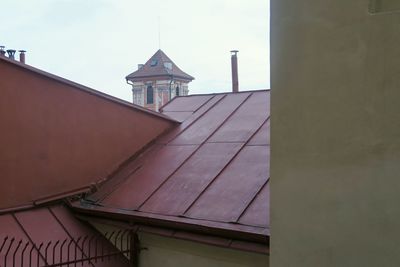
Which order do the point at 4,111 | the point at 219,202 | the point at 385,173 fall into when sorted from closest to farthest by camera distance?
the point at 385,173 < the point at 219,202 < the point at 4,111

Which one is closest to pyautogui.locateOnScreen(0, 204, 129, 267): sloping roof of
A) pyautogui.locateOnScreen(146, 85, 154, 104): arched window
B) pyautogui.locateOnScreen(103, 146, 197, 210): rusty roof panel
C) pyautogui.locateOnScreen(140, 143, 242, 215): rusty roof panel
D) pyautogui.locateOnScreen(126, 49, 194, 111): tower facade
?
A: pyautogui.locateOnScreen(103, 146, 197, 210): rusty roof panel

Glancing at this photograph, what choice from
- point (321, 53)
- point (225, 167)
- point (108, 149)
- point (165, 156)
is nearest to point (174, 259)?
point (225, 167)

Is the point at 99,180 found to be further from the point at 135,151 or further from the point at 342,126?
the point at 342,126

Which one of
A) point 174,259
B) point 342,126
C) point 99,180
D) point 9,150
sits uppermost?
point 342,126

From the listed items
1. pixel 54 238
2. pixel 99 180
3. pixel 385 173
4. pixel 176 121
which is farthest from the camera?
pixel 176 121

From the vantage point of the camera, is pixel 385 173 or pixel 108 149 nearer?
pixel 385 173

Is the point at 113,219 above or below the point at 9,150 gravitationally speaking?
below

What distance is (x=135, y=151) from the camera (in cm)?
699

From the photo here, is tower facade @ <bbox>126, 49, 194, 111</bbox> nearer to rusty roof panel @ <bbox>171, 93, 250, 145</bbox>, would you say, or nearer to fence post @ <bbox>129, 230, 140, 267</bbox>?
rusty roof panel @ <bbox>171, 93, 250, 145</bbox>

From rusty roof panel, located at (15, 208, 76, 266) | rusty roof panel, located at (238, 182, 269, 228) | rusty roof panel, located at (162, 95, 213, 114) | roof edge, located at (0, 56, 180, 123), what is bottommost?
rusty roof panel, located at (15, 208, 76, 266)

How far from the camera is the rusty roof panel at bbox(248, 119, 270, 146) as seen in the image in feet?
19.1

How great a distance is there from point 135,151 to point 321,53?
4.59 meters

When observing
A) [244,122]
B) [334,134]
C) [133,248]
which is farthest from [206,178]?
[334,134]

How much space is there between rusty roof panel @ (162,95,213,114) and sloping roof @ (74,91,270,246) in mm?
381
